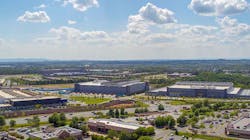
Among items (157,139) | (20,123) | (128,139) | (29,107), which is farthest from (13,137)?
(29,107)

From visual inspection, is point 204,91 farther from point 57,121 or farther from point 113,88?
point 57,121

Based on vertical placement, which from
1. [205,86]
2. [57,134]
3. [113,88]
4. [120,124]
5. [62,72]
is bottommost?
[62,72]

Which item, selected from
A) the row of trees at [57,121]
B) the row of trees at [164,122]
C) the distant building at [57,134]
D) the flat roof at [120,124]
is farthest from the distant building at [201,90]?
the distant building at [57,134]

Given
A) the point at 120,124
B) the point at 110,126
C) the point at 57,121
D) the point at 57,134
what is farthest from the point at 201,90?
the point at 57,134

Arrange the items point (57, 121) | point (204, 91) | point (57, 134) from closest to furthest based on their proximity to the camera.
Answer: point (57, 134) < point (57, 121) < point (204, 91)

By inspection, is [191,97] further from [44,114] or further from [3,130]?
[3,130]

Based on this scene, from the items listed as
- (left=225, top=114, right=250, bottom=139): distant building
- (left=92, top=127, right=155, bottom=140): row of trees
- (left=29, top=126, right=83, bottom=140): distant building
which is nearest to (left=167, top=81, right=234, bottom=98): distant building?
(left=225, top=114, right=250, bottom=139): distant building

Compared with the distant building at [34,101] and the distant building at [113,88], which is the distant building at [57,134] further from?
the distant building at [113,88]
